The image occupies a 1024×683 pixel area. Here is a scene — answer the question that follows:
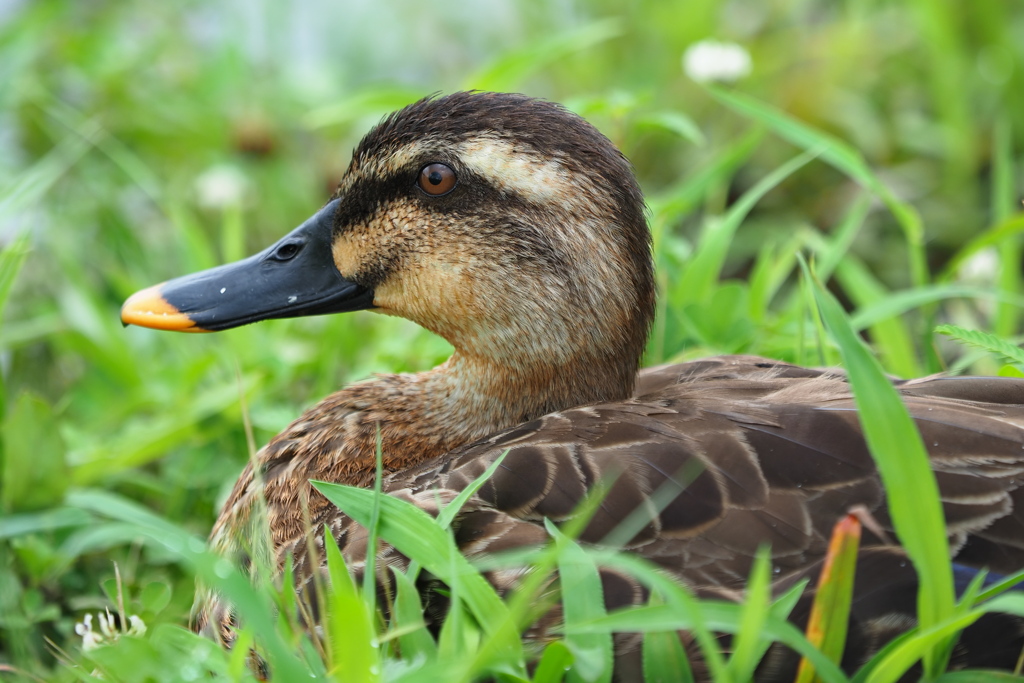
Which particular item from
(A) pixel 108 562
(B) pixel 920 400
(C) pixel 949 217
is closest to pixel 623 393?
(B) pixel 920 400

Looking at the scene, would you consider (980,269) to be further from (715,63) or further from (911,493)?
(911,493)

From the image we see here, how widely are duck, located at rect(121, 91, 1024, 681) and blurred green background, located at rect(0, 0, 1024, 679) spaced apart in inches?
11.4

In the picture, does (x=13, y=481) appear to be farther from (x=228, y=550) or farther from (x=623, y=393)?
(x=623, y=393)

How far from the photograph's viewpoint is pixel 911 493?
1.45 metres

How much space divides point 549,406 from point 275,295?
61 centimetres

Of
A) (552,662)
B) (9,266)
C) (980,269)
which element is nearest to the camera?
(552,662)

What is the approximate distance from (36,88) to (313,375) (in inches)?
75.6

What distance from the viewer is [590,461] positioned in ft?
5.70

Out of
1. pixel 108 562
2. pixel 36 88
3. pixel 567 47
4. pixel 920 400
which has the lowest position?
pixel 108 562

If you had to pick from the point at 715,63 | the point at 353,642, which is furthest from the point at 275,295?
the point at 715,63

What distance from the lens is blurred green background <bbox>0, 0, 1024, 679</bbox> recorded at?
8.50ft

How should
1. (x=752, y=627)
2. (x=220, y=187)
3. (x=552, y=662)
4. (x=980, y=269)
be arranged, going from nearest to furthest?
1. (x=752, y=627)
2. (x=552, y=662)
3. (x=980, y=269)
4. (x=220, y=187)

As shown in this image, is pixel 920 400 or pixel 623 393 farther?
pixel 623 393

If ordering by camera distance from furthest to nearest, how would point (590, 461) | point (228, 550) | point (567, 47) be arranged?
point (567, 47) → point (228, 550) → point (590, 461)
